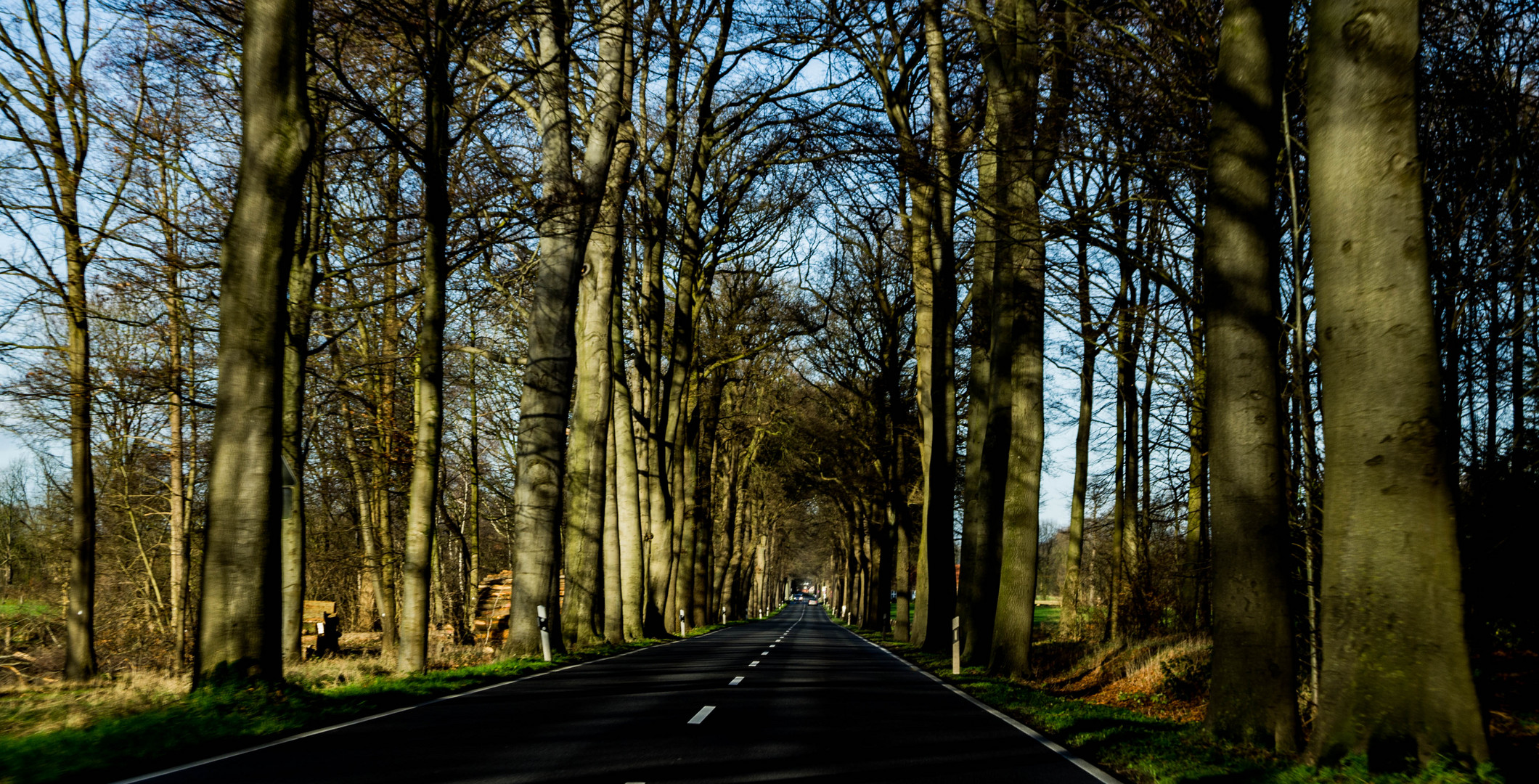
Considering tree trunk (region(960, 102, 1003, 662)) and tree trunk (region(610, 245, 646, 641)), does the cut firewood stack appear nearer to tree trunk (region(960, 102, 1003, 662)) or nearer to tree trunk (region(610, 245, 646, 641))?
tree trunk (region(610, 245, 646, 641))

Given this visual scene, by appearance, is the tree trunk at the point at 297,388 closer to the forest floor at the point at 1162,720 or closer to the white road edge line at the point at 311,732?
the white road edge line at the point at 311,732

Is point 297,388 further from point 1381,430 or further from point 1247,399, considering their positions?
point 1381,430

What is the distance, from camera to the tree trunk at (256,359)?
33.1 feet

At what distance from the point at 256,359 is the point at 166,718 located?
3560 mm

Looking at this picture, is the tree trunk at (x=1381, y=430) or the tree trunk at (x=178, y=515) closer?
the tree trunk at (x=1381, y=430)

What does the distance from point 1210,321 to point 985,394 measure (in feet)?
43.2

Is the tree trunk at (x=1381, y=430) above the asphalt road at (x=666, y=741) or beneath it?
above

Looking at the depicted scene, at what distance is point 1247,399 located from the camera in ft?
29.0

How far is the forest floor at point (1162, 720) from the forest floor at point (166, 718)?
6593 millimetres

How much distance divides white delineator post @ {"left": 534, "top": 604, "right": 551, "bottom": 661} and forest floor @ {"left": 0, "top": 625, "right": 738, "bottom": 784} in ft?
9.69

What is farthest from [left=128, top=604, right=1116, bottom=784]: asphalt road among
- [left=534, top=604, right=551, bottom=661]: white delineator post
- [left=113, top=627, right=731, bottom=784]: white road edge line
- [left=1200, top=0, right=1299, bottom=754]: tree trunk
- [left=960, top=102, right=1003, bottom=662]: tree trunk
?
[left=960, top=102, right=1003, bottom=662]: tree trunk

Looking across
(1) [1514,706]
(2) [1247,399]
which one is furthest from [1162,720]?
(2) [1247,399]

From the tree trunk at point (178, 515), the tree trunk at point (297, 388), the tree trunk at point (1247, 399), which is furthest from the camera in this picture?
the tree trunk at point (178, 515)

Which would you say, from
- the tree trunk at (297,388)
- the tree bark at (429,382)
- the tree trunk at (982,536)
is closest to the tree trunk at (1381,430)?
the tree trunk at (982,536)
